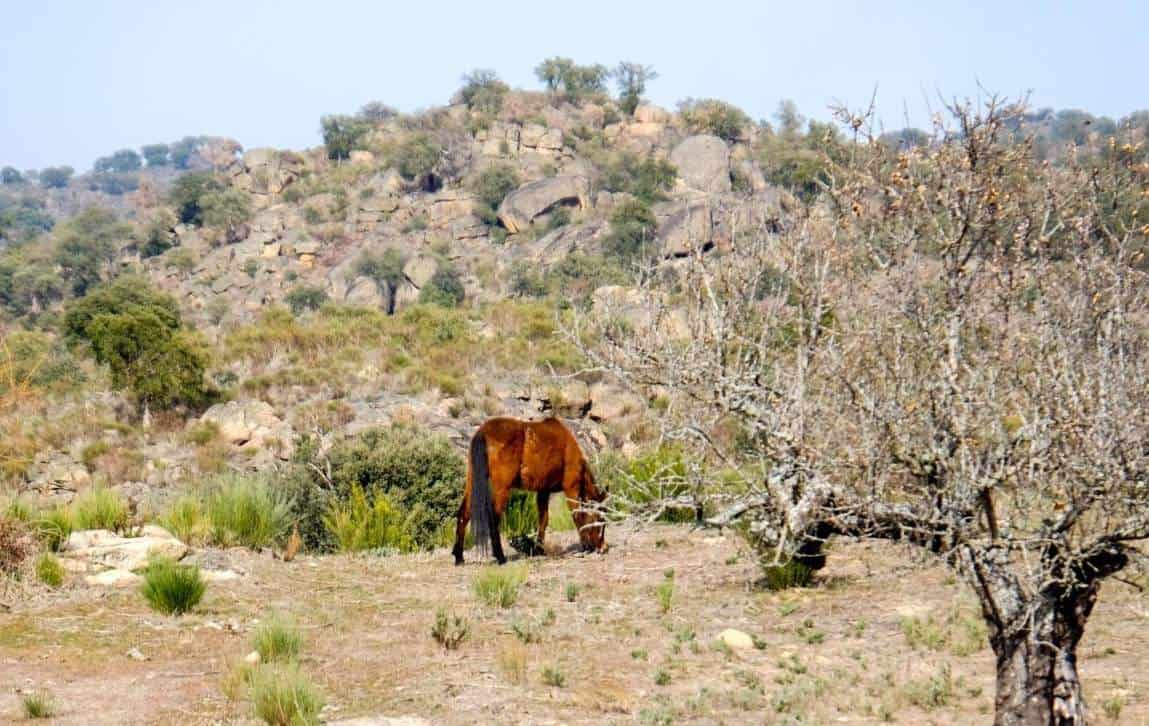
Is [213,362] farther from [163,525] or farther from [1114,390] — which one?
[1114,390]

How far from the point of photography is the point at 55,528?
35.7ft

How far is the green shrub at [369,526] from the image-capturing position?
12320 millimetres

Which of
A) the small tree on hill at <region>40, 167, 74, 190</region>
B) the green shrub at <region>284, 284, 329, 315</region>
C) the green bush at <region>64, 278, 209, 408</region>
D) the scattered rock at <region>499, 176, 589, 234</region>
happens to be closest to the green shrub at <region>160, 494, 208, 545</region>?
the green bush at <region>64, 278, 209, 408</region>

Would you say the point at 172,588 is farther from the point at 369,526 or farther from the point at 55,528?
the point at 369,526

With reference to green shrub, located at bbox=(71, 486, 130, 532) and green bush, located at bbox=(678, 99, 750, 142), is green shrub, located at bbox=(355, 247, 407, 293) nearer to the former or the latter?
green bush, located at bbox=(678, 99, 750, 142)

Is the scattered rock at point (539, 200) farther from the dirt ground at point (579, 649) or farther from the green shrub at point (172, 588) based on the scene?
the green shrub at point (172, 588)

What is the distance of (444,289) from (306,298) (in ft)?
27.0

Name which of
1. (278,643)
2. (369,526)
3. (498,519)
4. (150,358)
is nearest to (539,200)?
(150,358)

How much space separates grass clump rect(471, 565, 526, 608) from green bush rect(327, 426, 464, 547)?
3675 millimetres

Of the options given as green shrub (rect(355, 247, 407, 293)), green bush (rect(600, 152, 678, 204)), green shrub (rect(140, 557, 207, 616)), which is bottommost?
green shrub (rect(140, 557, 207, 616))

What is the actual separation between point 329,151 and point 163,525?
267 ft

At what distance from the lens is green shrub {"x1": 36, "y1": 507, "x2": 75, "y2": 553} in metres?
10.7

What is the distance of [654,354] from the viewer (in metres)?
7.68

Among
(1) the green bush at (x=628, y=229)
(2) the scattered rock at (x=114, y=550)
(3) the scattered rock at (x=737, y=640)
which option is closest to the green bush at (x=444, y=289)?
(1) the green bush at (x=628, y=229)
